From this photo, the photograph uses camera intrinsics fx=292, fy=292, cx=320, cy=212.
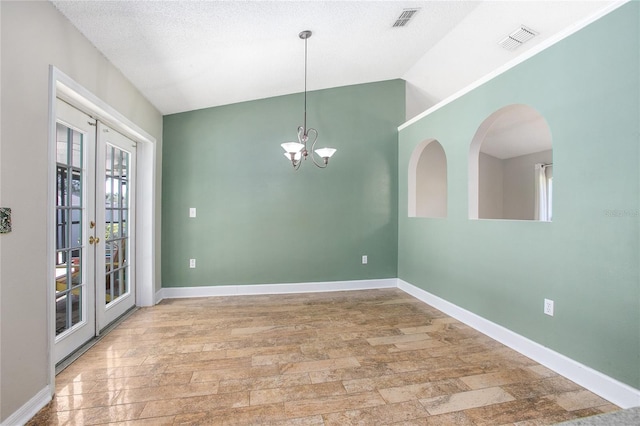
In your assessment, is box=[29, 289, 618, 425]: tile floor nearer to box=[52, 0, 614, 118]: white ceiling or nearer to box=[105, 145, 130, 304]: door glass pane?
box=[105, 145, 130, 304]: door glass pane

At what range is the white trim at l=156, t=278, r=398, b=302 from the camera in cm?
389

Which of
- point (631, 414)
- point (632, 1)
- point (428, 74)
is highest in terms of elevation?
point (428, 74)

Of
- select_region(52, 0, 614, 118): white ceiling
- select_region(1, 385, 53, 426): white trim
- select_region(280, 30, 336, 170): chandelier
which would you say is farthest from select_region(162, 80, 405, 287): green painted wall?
select_region(1, 385, 53, 426): white trim

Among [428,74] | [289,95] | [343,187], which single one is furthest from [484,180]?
[289,95]

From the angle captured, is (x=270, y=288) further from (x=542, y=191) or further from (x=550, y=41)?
(x=542, y=191)

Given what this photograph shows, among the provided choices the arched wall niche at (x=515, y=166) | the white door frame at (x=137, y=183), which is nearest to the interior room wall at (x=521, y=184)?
the arched wall niche at (x=515, y=166)

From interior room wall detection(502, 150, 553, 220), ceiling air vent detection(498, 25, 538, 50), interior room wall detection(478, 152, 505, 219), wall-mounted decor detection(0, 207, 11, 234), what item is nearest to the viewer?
wall-mounted decor detection(0, 207, 11, 234)

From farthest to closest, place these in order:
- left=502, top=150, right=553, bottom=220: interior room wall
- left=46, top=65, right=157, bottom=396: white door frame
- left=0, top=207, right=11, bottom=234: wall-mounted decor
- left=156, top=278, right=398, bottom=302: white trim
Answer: left=502, top=150, right=553, bottom=220: interior room wall → left=156, top=278, right=398, bottom=302: white trim → left=46, top=65, right=157, bottom=396: white door frame → left=0, top=207, right=11, bottom=234: wall-mounted decor

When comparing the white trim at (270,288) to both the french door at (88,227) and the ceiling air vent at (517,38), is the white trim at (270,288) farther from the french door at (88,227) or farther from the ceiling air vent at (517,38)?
the ceiling air vent at (517,38)

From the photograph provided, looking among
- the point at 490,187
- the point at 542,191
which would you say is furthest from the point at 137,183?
the point at 542,191

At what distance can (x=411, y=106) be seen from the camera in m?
4.58

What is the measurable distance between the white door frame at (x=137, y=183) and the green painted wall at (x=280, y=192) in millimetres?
368

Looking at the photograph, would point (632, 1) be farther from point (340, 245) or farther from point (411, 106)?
point (340, 245)

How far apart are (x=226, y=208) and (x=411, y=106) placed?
3.21 metres
